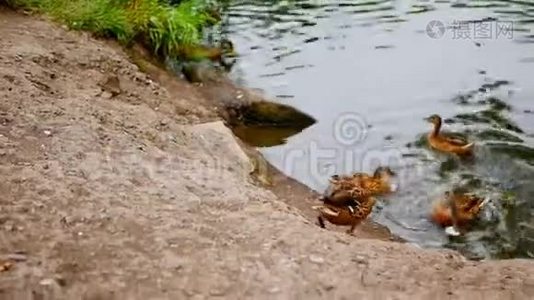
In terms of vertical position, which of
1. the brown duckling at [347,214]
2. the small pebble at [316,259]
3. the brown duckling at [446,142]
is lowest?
→ the brown duckling at [347,214]

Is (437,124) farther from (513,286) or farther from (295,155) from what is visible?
(513,286)

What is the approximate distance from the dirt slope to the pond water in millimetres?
1778

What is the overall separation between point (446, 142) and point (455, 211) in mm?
1697

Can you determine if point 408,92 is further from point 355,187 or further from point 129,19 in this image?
point 129,19

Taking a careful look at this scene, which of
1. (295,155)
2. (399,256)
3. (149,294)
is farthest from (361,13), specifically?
(149,294)

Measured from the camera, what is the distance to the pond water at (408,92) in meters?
8.28

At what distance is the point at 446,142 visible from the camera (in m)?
9.09

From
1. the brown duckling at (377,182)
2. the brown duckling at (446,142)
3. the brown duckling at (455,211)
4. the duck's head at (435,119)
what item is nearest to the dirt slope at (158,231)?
the brown duckling at (377,182)

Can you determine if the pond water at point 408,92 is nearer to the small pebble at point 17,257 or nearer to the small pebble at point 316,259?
the small pebble at point 316,259

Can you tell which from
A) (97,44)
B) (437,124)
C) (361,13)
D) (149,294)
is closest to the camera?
(149,294)

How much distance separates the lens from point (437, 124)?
944 cm

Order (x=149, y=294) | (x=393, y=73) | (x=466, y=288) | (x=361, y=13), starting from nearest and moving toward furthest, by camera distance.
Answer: (x=149, y=294)
(x=466, y=288)
(x=393, y=73)
(x=361, y=13)

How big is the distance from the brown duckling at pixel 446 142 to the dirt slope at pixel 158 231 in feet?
7.78

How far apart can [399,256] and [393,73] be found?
21.8ft
